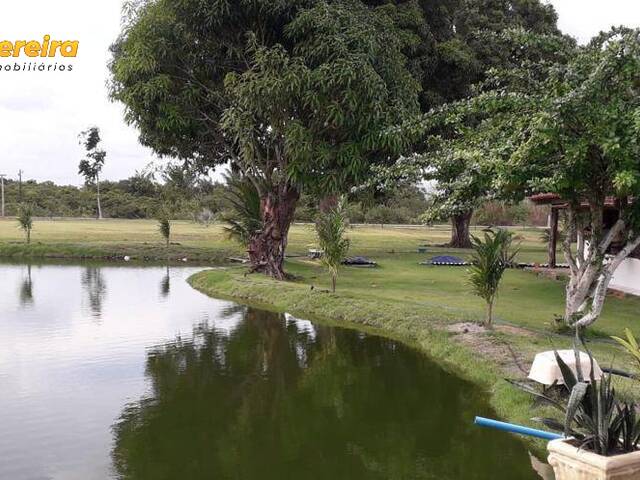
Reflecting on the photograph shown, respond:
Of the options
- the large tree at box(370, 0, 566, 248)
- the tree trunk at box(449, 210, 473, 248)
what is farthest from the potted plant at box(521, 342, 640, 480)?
the tree trunk at box(449, 210, 473, 248)

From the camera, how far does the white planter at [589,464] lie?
424cm

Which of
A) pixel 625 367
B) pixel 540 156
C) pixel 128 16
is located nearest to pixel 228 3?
pixel 128 16

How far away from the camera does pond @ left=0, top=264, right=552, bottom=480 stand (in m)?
6.61

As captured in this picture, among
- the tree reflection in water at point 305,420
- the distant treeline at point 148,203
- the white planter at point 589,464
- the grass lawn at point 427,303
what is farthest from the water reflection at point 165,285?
the distant treeline at point 148,203

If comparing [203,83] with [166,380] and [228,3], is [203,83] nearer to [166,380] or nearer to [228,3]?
[228,3]

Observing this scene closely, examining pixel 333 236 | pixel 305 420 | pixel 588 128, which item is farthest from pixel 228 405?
pixel 333 236

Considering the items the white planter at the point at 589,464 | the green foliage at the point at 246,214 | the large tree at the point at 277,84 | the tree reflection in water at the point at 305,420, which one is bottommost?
the tree reflection in water at the point at 305,420

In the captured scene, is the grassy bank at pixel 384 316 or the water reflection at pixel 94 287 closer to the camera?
the grassy bank at pixel 384 316

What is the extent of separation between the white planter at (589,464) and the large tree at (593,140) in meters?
3.97

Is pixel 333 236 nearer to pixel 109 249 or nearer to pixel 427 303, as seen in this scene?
pixel 427 303

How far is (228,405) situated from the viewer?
8.59 meters

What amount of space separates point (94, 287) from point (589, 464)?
19.3m

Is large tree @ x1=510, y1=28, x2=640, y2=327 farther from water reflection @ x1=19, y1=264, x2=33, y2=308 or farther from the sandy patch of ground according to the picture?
water reflection @ x1=19, y1=264, x2=33, y2=308

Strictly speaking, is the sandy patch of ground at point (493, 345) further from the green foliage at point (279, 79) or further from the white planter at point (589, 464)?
the green foliage at point (279, 79)
